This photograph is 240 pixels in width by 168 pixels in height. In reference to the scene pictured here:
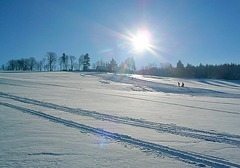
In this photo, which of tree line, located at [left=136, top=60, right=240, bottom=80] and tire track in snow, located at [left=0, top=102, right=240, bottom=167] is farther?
tree line, located at [left=136, top=60, right=240, bottom=80]

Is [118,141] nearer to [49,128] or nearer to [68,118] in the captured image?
[49,128]

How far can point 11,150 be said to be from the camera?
3059mm

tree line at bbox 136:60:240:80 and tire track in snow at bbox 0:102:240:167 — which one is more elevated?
tree line at bbox 136:60:240:80

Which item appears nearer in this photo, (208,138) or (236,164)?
(236,164)

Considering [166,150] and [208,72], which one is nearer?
[166,150]

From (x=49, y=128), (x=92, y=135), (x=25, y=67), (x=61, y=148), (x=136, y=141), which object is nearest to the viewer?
(x=61, y=148)

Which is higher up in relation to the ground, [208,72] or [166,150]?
[208,72]

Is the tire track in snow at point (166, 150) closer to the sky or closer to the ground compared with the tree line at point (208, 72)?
closer to the ground

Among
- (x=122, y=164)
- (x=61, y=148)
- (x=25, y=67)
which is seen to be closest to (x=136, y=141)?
(x=122, y=164)

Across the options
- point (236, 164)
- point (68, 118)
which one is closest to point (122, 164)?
point (236, 164)

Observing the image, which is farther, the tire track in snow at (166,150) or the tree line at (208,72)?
the tree line at (208,72)

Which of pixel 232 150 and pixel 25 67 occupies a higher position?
pixel 25 67

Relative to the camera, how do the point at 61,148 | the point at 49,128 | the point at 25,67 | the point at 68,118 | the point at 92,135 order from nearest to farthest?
the point at 61,148 < the point at 92,135 < the point at 49,128 < the point at 68,118 < the point at 25,67

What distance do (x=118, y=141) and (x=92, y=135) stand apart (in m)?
0.82
